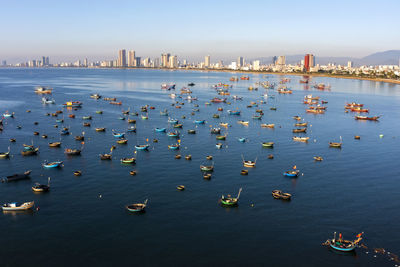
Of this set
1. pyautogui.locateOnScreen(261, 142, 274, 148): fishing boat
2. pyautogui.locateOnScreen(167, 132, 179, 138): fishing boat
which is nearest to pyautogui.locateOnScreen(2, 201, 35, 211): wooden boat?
pyautogui.locateOnScreen(167, 132, 179, 138): fishing boat

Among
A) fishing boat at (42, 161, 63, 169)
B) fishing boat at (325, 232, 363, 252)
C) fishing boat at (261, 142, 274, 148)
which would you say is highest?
fishing boat at (261, 142, 274, 148)

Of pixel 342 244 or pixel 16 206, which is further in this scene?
pixel 16 206

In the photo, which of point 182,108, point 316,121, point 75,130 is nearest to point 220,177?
point 75,130

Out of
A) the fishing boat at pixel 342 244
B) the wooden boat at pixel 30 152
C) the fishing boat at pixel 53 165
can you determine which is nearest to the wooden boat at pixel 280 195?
the fishing boat at pixel 342 244

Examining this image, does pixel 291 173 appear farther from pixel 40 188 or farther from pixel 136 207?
pixel 40 188

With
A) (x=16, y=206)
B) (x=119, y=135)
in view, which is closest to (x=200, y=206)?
(x=16, y=206)

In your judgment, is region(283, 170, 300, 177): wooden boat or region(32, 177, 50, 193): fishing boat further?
region(283, 170, 300, 177): wooden boat

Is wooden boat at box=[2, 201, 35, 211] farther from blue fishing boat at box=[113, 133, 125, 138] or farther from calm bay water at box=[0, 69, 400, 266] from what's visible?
blue fishing boat at box=[113, 133, 125, 138]

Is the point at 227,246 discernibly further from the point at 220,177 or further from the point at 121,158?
the point at 121,158

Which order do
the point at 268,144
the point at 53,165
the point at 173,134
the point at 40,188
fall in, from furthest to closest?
the point at 173,134, the point at 268,144, the point at 53,165, the point at 40,188
